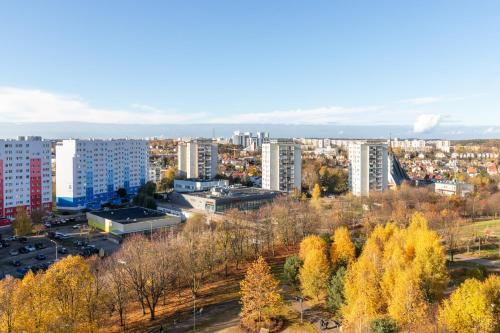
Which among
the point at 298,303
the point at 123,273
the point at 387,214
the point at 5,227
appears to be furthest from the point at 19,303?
the point at 387,214

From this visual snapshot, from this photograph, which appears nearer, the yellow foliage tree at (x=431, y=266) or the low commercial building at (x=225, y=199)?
the yellow foliage tree at (x=431, y=266)

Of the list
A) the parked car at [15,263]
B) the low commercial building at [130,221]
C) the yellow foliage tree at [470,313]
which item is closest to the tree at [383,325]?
the yellow foliage tree at [470,313]

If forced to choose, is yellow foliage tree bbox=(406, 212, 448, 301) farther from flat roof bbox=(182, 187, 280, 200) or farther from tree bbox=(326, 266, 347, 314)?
flat roof bbox=(182, 187, 280, 200)

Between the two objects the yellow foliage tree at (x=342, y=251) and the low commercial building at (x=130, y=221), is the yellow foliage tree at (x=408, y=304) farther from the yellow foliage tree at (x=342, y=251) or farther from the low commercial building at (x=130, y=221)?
the low commercial building at (x=130, y=221)

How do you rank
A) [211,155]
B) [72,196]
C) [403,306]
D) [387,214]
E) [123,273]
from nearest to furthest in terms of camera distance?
[403,306] → [123,273] → [387,214] → [72,196] → [211,155]

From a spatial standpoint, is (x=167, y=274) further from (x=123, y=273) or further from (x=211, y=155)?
(x=211, y=155)

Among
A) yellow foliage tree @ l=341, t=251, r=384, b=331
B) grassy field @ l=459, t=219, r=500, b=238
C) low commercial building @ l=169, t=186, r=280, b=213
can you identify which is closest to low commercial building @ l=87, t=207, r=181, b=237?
low commercial building @ l=169, t=186, r=280, b=213
